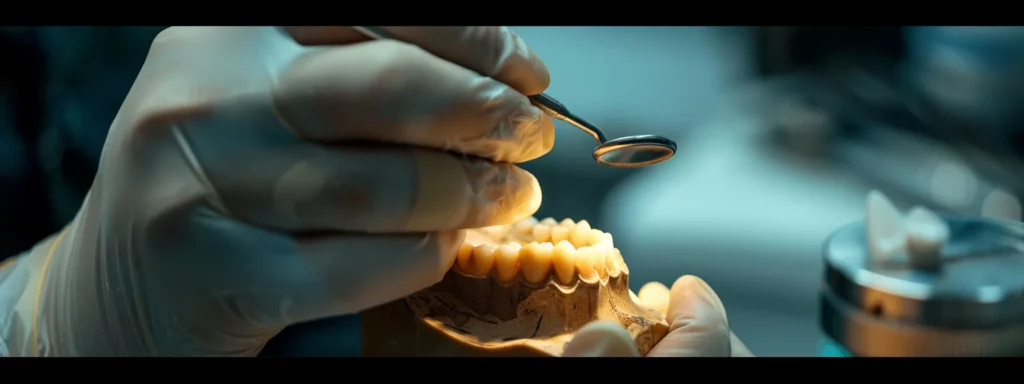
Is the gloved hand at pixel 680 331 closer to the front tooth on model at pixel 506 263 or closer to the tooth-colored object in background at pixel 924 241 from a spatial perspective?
the front tooth on model at pixel 506 263

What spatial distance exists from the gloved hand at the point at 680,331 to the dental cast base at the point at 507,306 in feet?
0.18

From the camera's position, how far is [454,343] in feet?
3.69

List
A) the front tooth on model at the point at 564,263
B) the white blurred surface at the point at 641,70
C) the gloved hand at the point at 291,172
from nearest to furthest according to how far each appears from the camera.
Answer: the gloved hand at the point at 291,172 → the white blurred surface at the point at 641,70 → the front tooth on model at the point at 564,263

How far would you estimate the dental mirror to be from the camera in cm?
108

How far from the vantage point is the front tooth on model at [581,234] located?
1.26 meters

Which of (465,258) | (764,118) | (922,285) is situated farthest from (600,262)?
(922,285)

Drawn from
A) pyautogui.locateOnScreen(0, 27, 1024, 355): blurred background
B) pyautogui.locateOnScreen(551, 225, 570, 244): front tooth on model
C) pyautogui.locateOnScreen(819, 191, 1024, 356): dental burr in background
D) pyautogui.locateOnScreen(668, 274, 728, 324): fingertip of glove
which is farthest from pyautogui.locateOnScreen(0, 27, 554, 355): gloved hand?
pyautogui.locateOnScreen(819, 191, 1024, 356): dental burr in background

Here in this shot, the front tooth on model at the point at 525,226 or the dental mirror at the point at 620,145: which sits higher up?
the dental mirror at the point at 620,145

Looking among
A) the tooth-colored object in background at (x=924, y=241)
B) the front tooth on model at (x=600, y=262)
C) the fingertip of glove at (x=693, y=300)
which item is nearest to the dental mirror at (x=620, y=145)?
the front tooth on model at (x=600, y=262)

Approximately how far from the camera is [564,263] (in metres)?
1.14

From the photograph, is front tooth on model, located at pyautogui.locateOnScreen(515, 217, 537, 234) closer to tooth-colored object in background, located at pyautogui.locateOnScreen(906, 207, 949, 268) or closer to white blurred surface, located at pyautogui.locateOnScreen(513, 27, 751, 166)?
white blurred surface, located at pyautogui.locateOnScreen(513, 27, 751, 166)

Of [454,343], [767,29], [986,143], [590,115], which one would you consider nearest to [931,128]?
[986,143]

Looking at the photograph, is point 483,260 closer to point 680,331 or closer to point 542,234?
point 542,234
